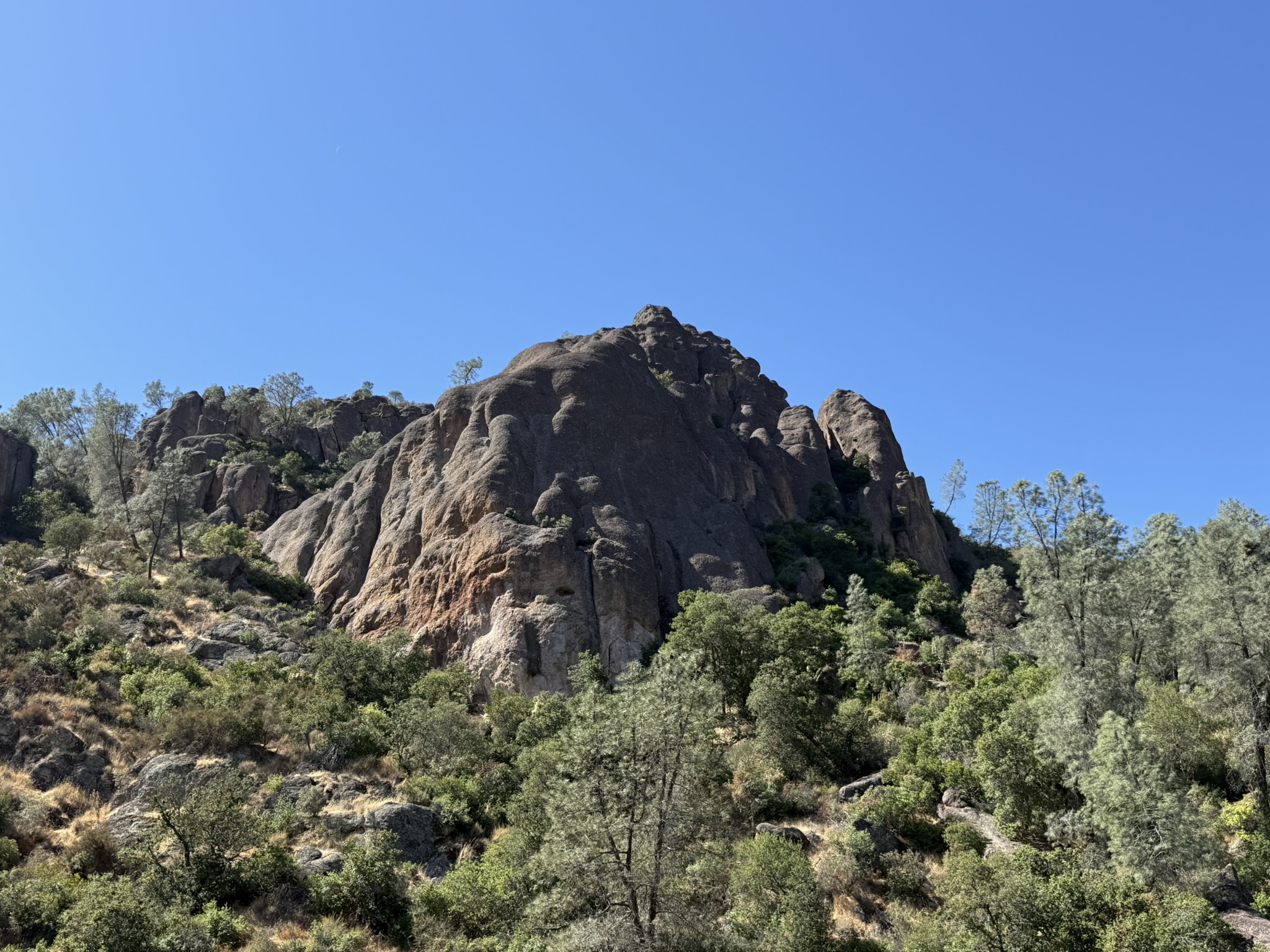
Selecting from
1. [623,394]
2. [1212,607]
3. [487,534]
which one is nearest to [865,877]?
[1212,607]

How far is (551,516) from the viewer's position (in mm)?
52875

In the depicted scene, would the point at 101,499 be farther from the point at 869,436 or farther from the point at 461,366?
the point at 869,436

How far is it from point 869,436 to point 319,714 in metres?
60.9

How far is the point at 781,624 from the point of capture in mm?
42781

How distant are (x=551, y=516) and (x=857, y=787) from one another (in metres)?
26.0

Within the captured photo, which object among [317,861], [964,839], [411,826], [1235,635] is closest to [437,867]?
[411,826]

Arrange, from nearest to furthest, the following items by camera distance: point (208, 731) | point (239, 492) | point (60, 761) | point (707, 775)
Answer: point (707, 775)
point (60, 761)
point (208, 731)
point (239, 492)

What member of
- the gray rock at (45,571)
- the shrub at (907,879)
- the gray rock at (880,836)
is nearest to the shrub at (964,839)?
the shrub at (907,879)

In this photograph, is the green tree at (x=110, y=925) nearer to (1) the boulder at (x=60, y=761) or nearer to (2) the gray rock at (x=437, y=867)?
(2) the gray rock at (x=437, y=867)

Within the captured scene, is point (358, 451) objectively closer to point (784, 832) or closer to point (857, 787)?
point (857, 787)

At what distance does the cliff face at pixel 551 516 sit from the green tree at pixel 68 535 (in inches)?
512

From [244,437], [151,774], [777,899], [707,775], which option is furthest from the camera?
[244,437]

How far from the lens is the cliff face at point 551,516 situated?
1890 inches

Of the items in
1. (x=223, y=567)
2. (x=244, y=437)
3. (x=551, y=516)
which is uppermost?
(x=244, y=437)
